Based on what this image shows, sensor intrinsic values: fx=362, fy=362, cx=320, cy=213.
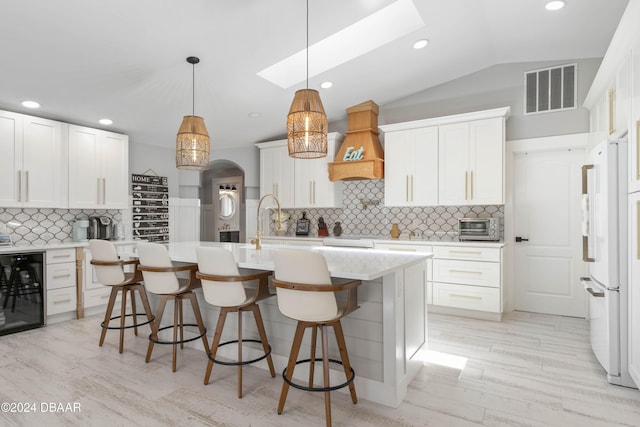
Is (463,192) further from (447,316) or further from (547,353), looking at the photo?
(547,353)

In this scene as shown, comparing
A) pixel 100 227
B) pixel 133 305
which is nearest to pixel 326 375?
pixel 133 305

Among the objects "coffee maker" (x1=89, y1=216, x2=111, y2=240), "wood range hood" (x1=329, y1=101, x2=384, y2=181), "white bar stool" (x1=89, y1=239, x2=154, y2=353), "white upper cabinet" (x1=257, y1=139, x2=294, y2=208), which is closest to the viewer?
"white bar stool" (x1=89, y1=239, x2=154, y2=353)

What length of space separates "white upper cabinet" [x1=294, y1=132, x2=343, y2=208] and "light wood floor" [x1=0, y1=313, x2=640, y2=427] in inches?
101

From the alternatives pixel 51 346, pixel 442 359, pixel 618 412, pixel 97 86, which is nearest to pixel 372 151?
pixel 442 359

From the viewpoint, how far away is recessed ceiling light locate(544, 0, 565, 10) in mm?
3168

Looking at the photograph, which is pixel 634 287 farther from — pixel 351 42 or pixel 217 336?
pixel 351 42

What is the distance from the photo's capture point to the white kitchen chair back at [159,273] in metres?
2.70

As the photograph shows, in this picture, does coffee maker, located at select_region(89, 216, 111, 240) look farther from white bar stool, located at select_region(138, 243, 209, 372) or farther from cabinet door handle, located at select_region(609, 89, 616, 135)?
cabinet door handle, located at select_region(609, 89, 616, 135)

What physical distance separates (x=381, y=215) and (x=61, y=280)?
399 cm

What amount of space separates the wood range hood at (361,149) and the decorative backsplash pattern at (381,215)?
0.41 m

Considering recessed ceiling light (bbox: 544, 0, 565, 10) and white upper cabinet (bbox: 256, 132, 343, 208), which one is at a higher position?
recessed ceiling light (bbox: 544, 0, 565, 10)

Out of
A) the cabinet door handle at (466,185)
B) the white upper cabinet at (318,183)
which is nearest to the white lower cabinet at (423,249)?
the cabinet door handle at (466,185)

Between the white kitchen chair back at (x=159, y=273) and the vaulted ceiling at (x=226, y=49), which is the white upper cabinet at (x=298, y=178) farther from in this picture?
A: the white kitchen chair back at (x=159, y=273)

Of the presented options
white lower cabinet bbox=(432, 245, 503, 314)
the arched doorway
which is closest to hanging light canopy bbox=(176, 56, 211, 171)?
white lower cabinet bbox=(432, 245, 503, 314)
